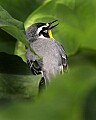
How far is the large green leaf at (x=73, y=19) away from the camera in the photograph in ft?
1.16

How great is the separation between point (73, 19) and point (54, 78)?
0.98ft

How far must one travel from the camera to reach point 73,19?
0.43 metres

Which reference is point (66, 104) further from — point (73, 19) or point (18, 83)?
point (73, 19)

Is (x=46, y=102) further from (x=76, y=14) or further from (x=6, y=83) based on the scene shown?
(x=76, y=14)

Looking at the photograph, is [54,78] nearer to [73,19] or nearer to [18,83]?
[18,83]

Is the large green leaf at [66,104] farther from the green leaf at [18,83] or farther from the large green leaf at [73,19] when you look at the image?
the large green leaf at [73,19]

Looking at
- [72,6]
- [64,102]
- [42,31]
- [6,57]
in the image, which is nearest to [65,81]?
[64,102]

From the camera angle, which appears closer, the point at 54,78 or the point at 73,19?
the point at 54,78

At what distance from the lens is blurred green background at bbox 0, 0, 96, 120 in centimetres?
11

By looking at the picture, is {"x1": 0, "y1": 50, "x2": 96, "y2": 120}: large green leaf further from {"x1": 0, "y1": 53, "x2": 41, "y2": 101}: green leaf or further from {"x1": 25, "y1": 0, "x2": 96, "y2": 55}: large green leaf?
{"x1": 25, "y1": 0, "x2": 96, "y2": 55}: large green leaf

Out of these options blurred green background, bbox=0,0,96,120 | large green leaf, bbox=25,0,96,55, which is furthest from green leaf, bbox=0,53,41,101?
large green leaf, bbox=25,0,96,55

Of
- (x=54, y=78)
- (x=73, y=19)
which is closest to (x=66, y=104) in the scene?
(x=54, y=78)

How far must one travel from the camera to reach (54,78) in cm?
13

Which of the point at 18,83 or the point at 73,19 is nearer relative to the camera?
the point at 18,83
